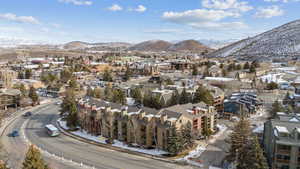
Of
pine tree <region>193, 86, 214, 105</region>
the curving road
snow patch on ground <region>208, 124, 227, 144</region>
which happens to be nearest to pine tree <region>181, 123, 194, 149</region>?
the curving road

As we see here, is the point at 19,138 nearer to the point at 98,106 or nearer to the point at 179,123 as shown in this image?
the point at 98,106

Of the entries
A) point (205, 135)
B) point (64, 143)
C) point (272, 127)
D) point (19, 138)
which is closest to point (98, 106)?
point (64, 143)

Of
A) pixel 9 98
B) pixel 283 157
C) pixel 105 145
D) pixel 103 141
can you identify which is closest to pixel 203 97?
pixel 283 157

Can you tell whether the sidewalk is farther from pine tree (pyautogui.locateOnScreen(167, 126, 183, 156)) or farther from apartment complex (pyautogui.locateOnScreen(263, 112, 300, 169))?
apartment complex (pyautogui.locateOnScreen(263, 112, 300, 169))

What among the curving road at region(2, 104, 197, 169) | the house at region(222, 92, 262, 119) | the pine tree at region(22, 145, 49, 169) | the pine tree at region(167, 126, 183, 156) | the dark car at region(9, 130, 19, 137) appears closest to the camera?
the pine tree at region(22, 145, 49, 169)

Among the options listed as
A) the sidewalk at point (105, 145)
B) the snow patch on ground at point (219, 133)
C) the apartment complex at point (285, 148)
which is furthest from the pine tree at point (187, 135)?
the apartment complex at point (285, 148)

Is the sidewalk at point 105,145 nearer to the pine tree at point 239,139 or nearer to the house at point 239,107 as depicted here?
the pine tree at point 239,139
